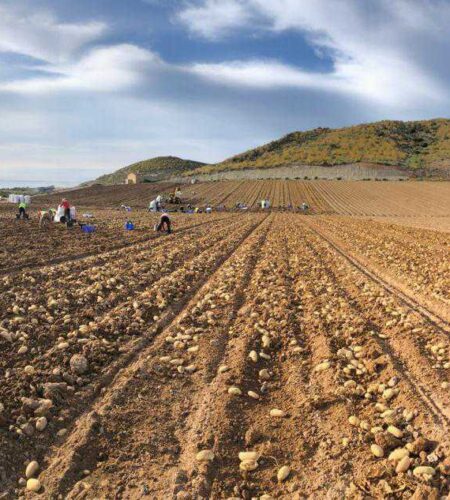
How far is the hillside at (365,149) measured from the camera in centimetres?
10005

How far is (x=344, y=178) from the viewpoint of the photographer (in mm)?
89625

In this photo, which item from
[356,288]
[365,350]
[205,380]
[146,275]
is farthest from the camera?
[146,275]

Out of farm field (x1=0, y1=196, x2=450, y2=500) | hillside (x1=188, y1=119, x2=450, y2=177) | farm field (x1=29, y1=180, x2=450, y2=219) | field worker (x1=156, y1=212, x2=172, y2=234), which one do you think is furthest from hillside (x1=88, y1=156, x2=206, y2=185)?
farm field (x1=0, y1=196, x2=450, y2=500)

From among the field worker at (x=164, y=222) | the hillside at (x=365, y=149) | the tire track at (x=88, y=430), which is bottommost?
the tire track at (x=88, y=430)

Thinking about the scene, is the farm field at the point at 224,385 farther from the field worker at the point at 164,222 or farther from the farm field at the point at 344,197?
the farm field at the point at 344,197

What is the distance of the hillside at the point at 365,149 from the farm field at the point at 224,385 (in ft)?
292

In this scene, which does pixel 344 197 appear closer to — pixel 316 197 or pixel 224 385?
pixel 316 197

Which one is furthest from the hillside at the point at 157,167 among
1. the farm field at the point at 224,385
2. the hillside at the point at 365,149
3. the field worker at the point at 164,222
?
the farm field at the point at 224,385

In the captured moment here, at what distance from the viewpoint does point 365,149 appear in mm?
113625

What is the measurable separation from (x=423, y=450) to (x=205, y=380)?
91.1 inches

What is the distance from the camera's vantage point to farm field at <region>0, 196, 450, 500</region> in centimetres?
332

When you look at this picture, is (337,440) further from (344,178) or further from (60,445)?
(344,178)

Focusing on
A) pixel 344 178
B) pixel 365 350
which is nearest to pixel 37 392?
pixel 365 350

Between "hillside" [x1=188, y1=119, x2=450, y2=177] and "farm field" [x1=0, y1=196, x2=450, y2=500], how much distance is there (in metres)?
89.0
